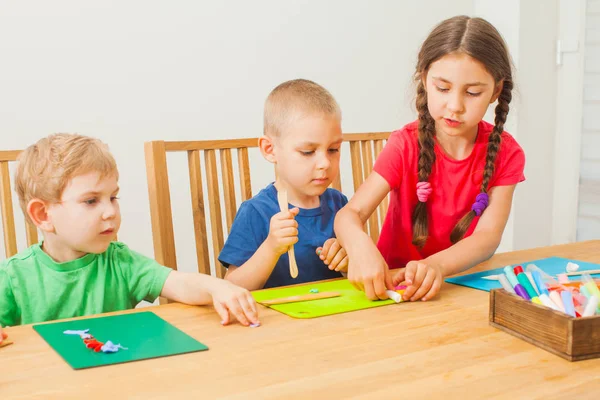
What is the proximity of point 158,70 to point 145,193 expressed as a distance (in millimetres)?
445

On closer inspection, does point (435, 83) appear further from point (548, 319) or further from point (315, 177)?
point (548, 319)

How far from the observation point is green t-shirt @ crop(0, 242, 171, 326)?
3.65 ft

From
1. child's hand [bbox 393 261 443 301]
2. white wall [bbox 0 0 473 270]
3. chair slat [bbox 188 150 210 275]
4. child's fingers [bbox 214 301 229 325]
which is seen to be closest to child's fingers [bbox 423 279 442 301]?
child's hand [bbox 393 261 443 301]

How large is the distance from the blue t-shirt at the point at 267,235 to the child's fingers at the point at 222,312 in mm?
426

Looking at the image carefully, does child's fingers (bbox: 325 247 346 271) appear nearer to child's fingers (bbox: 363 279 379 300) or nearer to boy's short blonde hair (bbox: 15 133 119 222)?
child's fingers (bbox: 363 279 379 300)

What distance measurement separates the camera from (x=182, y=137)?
2490 millimetres

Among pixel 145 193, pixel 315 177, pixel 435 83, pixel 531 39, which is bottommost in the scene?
pixel 145 193

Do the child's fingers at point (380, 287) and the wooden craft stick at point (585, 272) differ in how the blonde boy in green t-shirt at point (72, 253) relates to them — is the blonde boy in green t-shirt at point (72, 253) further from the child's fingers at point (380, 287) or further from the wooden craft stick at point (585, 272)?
the wooden craft stick at point (585, 272)

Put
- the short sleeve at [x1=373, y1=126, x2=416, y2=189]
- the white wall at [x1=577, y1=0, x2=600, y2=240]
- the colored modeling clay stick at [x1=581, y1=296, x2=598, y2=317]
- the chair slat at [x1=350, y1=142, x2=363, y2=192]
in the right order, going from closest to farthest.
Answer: the colored modeling clay stick at [x1=581, y1=296, x2=598, y2=317], the short sleeve at [x1=373, y1=126, x2=416, y2=189], the chair slat at [x1=350, y1=142, x2=363, y2=192], the white wall at [x1=577, y1=0, x2=600, y2=240]

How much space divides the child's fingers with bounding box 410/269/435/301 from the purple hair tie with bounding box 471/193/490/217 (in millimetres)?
382

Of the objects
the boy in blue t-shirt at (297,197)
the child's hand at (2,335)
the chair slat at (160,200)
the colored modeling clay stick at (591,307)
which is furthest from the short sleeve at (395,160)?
the child's hand at (2,335)

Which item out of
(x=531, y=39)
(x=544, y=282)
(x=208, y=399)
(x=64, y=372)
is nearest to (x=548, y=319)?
(x=544, y=282)

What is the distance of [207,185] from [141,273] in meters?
0.35

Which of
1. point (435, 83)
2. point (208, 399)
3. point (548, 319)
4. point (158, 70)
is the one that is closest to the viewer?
point (208, 399)
